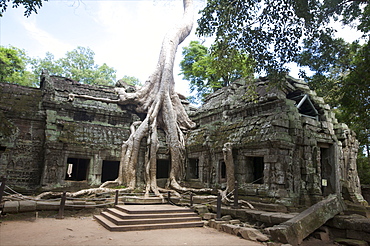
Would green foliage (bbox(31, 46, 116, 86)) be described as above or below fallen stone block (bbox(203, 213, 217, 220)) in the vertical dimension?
above

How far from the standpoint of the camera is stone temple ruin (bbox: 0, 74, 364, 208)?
29.0 ft

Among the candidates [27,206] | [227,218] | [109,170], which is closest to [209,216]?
[227,218]

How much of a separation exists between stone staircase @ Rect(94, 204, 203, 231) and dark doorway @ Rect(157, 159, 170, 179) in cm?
518

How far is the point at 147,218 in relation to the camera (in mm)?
7664

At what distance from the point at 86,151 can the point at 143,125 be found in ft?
9.09

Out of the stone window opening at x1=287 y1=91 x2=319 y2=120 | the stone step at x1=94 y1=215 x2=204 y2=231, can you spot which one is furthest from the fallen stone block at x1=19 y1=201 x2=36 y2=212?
the stone window opening at x1=287 y1=91 x2=319 y2=120

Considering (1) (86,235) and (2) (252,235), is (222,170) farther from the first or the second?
(1) (86,235)

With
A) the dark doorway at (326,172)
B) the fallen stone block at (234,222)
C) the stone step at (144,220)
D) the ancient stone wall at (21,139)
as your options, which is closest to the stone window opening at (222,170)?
the stone step at (144,220)

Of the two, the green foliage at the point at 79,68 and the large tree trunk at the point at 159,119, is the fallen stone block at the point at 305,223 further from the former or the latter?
the green foliage at the point at 79,68

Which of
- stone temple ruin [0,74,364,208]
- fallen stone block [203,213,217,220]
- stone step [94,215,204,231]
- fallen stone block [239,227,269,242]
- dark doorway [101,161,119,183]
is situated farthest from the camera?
dark doorway [101,161,119,183]

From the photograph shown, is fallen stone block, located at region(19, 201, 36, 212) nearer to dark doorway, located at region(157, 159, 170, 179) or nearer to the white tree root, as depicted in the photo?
the white tree root

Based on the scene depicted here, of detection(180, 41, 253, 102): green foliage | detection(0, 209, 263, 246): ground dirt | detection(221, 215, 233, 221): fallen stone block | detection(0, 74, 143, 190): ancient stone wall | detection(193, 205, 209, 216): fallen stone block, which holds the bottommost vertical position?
detection(0, 209, 263, 246): ground dirt

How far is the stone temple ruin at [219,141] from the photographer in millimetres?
8852

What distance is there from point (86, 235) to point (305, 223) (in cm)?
506
